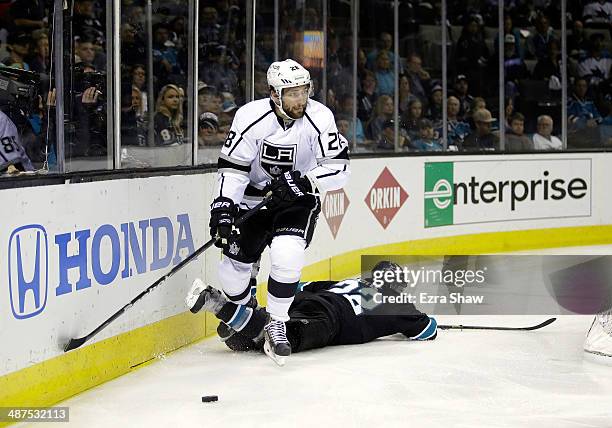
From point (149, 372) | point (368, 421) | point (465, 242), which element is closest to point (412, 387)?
point (368, 421)

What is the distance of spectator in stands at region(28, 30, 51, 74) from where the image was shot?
192 inches

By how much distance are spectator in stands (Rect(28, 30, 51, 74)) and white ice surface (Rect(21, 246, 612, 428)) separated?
1279mm

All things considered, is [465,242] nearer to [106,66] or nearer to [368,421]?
[106,66]

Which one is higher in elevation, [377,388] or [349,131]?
[349,131]

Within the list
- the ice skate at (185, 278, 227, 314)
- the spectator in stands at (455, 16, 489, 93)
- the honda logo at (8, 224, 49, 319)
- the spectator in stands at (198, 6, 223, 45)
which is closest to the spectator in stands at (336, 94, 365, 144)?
the spectator in stands at (455, 16, 489, 93)

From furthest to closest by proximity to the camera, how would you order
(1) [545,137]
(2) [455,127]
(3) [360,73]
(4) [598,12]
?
1. (4) [598,12]
2. (1) [545,137]
3. (2) [455,127]
4. (3) [360,73]

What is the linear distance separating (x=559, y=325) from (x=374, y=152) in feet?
9.82

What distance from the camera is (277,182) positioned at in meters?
5.41

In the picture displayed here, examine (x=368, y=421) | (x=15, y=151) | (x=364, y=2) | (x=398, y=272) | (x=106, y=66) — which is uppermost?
(x=364, y=2)

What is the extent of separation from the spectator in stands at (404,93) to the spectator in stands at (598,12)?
233 cm

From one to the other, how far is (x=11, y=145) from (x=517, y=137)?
6.65m

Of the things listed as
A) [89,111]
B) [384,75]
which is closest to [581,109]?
[384,75]

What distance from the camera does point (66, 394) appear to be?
4.63 metres

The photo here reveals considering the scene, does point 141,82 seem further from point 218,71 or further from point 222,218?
point 218,71
